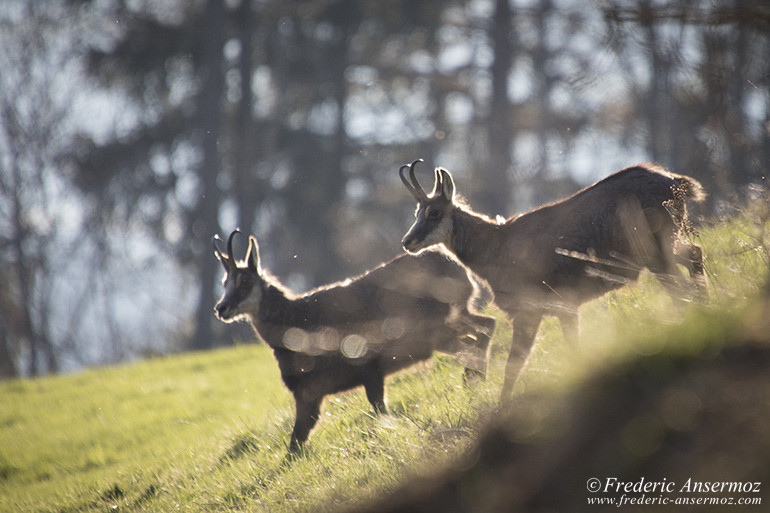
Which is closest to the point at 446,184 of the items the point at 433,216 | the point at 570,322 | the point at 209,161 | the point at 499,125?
the point at 433,216

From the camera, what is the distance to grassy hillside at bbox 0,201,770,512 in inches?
161

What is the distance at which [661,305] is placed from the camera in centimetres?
486

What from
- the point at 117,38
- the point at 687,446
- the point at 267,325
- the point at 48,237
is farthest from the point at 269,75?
the point at 687,446

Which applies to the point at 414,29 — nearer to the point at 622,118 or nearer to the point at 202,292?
the point at 622,118

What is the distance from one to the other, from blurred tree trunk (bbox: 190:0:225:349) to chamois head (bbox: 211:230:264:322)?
13.6m

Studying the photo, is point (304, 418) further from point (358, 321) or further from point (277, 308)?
point (277, 308)

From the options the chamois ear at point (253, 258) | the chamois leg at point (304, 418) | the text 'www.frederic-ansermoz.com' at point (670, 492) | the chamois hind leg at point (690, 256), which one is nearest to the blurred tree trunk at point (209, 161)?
the chamois ear at point (253, 258)

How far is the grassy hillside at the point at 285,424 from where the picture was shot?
13.4 feet

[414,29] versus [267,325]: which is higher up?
[414,29]

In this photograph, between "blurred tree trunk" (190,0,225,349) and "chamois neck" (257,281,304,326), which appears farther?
"blurred tree trunk" (190,0,225,349)

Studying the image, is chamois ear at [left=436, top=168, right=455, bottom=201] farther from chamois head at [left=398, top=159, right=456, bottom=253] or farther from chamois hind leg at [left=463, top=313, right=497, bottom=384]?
chamois hind leg at [left=463, top=313, right=497, bottom=384]

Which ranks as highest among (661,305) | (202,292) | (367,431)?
(661,305)

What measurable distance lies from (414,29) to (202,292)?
34.0 ft

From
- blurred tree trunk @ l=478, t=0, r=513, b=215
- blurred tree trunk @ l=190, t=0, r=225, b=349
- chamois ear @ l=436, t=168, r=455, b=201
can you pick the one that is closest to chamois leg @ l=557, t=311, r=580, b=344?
chamois ear @ l=436, t=168, r=455, b=201
